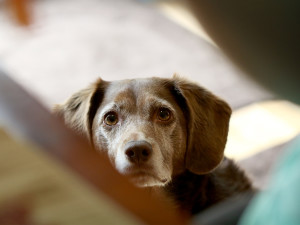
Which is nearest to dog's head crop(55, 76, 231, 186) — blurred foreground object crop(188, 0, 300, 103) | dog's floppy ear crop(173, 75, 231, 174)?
dog's floppy ear crop(173, 75, 231, 174)

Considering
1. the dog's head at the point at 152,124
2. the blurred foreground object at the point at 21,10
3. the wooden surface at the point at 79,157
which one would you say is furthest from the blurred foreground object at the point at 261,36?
the wooden surface at the point at 79,157

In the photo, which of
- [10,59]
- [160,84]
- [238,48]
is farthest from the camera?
[238,48]

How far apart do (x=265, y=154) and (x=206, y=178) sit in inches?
8.4

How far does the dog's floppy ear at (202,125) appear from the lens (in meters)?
1.13

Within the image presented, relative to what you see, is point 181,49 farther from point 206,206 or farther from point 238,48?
point 206,206

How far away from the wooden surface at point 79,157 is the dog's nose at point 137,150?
0.87 feet

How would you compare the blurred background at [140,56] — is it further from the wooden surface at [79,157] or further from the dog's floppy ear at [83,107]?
the wooden surface at [79,157]

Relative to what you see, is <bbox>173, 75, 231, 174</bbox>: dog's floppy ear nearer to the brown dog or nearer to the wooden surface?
the brown dog

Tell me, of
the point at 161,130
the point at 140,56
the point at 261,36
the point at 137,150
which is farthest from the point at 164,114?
→ the point at 261,36

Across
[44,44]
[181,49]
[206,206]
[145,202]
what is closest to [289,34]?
[181,49]

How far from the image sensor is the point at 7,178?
0.72 m

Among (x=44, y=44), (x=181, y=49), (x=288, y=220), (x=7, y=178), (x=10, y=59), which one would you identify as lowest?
(x=7, y=178)

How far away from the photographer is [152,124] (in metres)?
1.08

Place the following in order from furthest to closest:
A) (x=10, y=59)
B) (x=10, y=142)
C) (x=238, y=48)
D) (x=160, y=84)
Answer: (x=238, y=48), (x=10, y=59), (x=160, y=84), (x=10, y=142)
